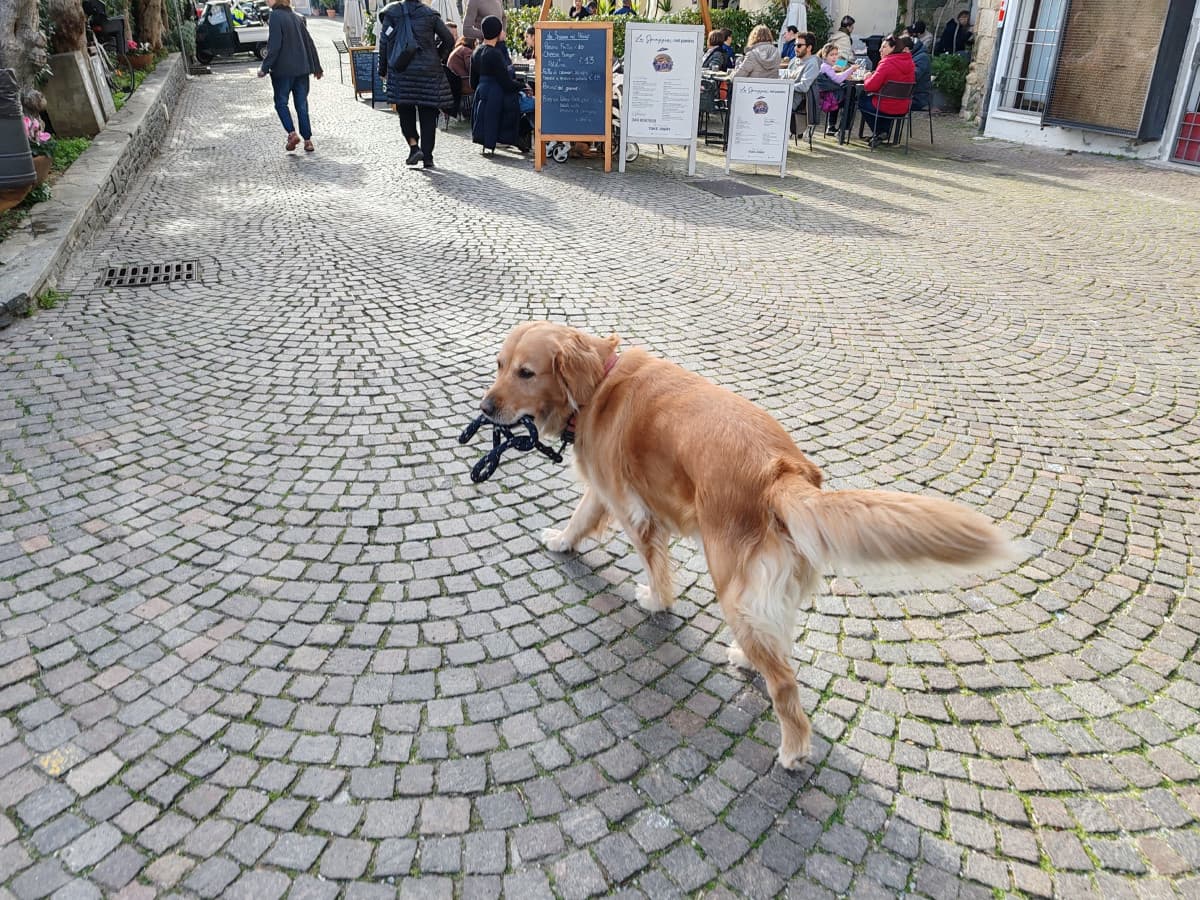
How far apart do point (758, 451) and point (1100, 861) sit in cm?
156

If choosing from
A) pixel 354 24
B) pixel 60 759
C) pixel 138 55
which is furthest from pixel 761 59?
pixel 354 24

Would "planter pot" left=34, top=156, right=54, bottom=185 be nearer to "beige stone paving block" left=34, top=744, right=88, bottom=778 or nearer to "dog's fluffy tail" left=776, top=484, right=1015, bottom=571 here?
"beige stone paving block" left=34, top=744, right=88, bottom=778

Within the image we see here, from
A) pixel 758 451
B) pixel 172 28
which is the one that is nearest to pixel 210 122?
pixel 172 28

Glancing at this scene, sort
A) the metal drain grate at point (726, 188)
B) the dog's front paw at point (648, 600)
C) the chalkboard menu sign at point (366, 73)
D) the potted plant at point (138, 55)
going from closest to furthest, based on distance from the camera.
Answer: the dog's front paw at point (648, 600)
the metal drain grate at point (726, 188)
the chalkboard menu sign at point (366, 73)
the potted plant at point (138, 55)

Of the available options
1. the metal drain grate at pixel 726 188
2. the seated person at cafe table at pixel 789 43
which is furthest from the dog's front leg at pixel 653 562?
the seated person at cafe table at pixel 789 43

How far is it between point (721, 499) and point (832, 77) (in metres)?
14.1

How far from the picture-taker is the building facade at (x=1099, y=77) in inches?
486

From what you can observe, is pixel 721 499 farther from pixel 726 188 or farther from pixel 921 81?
pixel 921 81

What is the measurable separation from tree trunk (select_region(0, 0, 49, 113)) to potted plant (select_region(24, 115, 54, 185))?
0.85 feet

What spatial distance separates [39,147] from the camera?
8758mm

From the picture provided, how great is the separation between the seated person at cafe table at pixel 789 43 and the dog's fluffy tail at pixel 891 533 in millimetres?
16358

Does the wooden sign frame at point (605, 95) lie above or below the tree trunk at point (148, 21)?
below

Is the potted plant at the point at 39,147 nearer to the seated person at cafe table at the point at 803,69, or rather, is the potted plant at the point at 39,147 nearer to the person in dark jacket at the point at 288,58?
the person in dark jacket at the point at 288,58

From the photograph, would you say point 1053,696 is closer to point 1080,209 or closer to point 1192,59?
point 1080,209
